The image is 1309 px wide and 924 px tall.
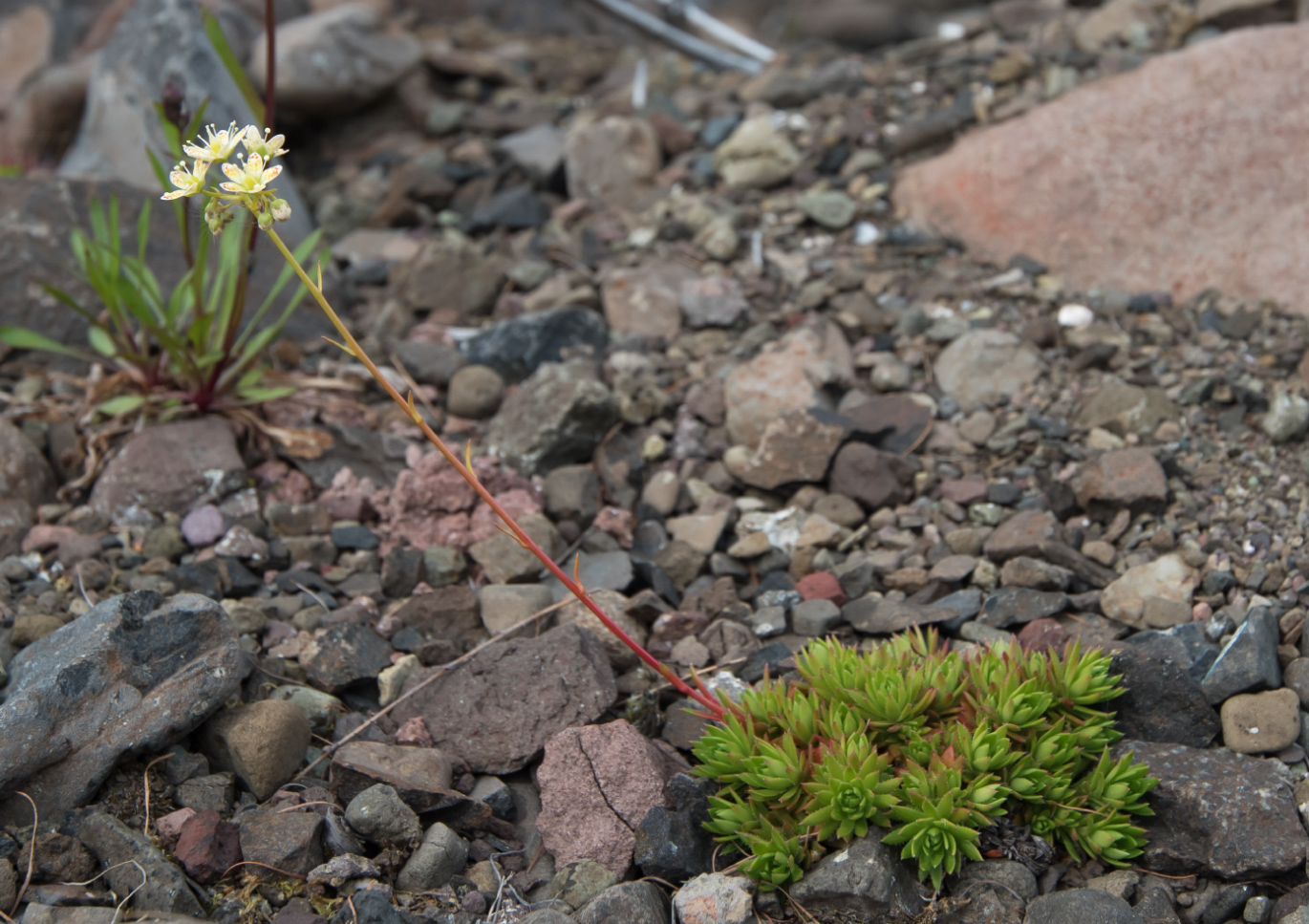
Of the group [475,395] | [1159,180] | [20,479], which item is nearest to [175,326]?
[20,479]

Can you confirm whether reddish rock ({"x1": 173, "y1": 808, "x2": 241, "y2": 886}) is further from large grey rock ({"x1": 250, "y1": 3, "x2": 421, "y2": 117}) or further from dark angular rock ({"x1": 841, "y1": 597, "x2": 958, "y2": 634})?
large grey rock ({"x1": 250, "y1": 3, "x2": 421, "y2": 117})

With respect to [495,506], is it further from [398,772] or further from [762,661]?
[762,661]

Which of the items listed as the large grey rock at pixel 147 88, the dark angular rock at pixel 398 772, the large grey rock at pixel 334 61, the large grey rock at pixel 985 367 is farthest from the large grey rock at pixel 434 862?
the large grey rock at pixel 334 61

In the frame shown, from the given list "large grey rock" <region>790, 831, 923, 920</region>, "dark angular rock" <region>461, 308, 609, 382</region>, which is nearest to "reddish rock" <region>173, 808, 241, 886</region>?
"large grey rock" <region>790, 831, 923, 920</region>

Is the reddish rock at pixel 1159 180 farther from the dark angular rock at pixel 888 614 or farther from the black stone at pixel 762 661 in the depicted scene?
the black stone at pixel 762 661

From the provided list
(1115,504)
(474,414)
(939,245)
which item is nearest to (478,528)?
(474,414)
